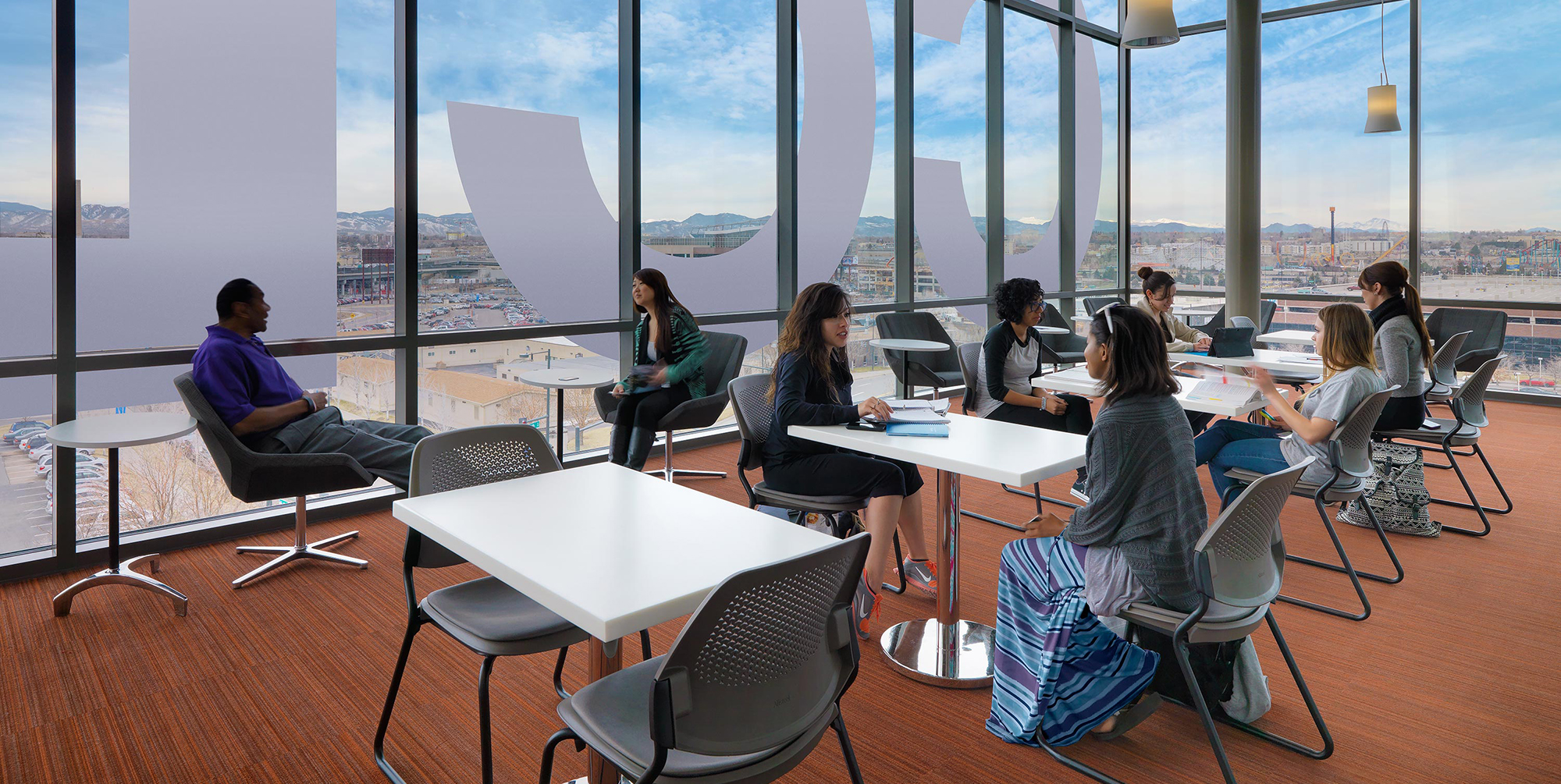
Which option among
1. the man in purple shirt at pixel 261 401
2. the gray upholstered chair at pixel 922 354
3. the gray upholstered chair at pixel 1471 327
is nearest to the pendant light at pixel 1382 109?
the gray upholstered chair at pixel 1471 327

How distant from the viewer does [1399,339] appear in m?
4.36

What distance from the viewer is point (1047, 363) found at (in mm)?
7438

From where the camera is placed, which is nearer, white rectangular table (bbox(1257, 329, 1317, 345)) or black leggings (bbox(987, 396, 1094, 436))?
black leggings (bbox(987, 396, 1094, 436))

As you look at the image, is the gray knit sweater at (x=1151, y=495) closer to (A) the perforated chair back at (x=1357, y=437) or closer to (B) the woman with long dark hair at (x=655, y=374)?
(A) the perforated chair back at (x=1357, y=437)

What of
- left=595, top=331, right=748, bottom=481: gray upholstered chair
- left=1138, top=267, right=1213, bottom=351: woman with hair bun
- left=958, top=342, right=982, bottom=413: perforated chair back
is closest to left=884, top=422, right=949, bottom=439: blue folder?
left=958, top=342, right=982, bottom=413: perforated chair back

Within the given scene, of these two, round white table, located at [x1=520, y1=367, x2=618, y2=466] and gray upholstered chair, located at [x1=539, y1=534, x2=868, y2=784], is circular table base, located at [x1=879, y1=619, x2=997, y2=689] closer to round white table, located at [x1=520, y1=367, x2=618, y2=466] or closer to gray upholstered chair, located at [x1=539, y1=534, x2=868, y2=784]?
gray upholstered chair, located at [x1=539, y1=534, x2=868, y2=784]

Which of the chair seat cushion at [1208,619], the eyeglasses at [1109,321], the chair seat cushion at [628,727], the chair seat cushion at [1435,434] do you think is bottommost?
the chair seat cushion at [628,727]

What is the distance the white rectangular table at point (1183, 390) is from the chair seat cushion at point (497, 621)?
7.04 ft

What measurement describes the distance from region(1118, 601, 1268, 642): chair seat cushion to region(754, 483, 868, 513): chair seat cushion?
3.72ft

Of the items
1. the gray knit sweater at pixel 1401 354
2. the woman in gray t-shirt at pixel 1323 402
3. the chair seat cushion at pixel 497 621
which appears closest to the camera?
the chair seat cushion at pixel 497 621

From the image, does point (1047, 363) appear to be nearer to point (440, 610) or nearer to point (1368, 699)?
point (1368, 699)

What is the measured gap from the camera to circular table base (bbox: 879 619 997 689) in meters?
3.01

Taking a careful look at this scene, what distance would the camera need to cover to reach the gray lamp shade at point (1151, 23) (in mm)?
5570

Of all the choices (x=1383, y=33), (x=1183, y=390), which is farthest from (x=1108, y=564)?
(x=1383, y=33)
